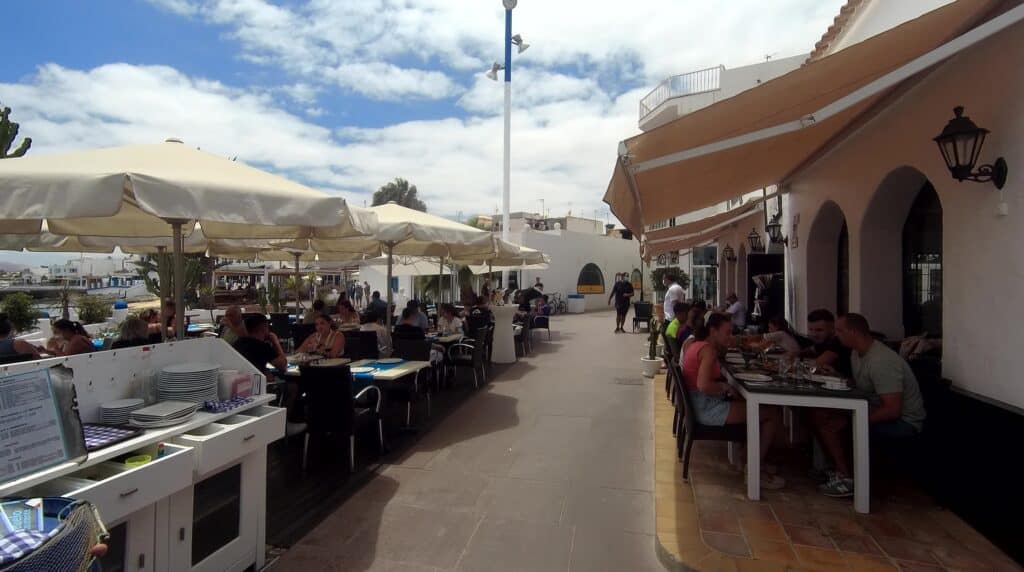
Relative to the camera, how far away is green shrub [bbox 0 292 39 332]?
8.40 m

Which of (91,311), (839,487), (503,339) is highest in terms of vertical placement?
(91,311)

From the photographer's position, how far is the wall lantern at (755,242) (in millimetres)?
10297

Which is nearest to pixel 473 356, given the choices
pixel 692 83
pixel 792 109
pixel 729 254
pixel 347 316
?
pixel 347 316

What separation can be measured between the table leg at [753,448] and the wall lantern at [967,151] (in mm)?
1888

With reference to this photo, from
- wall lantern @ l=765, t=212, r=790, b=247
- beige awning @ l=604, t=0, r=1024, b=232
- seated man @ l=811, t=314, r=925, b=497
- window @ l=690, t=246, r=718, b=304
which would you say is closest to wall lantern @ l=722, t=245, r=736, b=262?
window @ l=690, t=246, r=718, b=304

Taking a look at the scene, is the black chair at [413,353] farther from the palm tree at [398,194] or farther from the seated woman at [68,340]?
the palm tree at [398,194]

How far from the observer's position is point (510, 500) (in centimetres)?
366

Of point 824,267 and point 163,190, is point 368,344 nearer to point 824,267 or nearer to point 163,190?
point 163,190

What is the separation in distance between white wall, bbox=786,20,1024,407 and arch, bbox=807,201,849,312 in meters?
1.67

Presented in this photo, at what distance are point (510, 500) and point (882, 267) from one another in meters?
4.23

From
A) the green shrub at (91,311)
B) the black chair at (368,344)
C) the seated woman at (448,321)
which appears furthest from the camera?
the green shrub at (91,311)

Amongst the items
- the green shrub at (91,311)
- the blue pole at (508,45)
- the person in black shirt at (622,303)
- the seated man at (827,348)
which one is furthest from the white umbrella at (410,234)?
the blue pole at (508,45)

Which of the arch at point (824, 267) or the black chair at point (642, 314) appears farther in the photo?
the black chair at point (642, 314)

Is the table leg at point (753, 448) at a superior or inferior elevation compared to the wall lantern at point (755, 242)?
inferior
